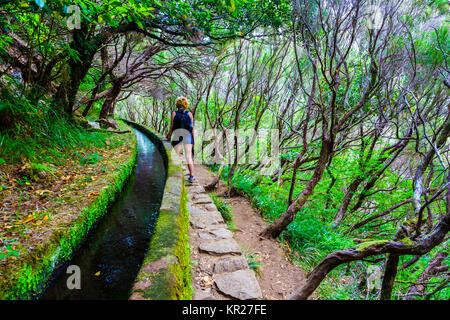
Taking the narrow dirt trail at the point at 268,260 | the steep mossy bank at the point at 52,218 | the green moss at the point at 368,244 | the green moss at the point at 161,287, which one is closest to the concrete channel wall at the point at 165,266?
the green moss at the point at 161,287

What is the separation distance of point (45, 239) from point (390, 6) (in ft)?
19.4

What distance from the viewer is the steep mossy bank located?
1.96 metres

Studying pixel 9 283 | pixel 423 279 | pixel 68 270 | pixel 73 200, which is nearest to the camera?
pixel 9 283

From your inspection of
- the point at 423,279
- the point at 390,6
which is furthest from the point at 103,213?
the point at 390,6

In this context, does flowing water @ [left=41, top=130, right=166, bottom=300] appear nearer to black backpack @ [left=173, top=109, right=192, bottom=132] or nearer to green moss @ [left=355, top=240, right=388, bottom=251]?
black backpack @ [left=173, top=109, right=192, bottom=132]

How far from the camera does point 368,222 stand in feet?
19.2

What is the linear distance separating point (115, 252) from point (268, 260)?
8.60ft

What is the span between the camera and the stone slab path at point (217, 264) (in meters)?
2.38

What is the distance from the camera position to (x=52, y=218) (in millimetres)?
2680

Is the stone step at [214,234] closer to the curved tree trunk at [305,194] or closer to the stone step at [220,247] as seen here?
the stone step at [220,247]

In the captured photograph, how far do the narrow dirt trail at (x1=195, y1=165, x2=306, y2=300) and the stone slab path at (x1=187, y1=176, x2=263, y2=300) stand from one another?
800mm

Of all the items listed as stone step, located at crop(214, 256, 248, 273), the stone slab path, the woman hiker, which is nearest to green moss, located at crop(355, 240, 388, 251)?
the stone slab path

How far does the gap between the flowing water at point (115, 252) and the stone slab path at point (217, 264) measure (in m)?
0.78
